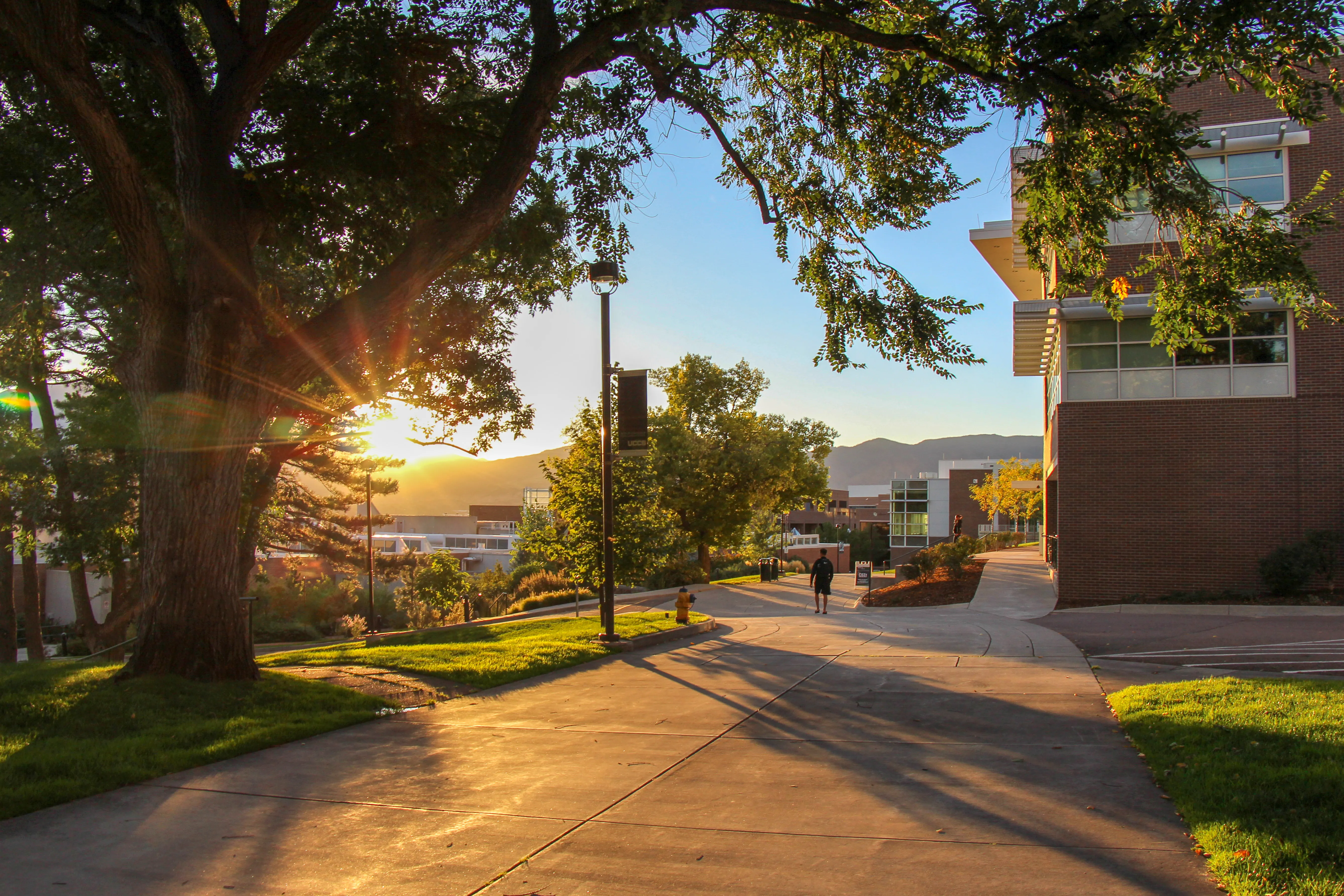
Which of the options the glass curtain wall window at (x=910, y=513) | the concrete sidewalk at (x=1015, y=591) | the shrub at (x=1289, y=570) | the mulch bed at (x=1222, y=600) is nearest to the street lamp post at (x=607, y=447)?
the concrete sidewalk at (x=1015, y=591)

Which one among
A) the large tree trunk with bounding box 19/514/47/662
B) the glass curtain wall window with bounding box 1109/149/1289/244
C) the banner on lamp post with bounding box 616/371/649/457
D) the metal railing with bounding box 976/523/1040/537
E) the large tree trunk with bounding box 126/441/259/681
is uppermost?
the glass curtain wall window with bounding box 1109/149/1289/244

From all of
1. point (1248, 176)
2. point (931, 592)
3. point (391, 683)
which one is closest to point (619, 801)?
point (391, 683)

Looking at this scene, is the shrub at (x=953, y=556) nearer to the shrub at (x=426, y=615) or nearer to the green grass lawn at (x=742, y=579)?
the green grass lawn at (x=742, y=579)

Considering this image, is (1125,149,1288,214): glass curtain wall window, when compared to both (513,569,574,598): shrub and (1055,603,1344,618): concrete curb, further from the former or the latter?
(513,569,574,598): shrub

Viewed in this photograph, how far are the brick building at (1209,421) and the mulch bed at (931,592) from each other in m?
3.40

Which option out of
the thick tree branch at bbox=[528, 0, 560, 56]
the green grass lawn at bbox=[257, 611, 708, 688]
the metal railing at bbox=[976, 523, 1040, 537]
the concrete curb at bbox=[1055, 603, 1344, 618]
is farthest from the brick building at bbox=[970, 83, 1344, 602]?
the metal railing at bbox=[976, 523, 1040, 537]

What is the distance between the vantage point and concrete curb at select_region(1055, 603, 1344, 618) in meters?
18.1

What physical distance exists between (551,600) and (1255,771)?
1068 inches

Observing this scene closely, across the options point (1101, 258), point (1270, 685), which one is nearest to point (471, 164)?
point (1101, 258)

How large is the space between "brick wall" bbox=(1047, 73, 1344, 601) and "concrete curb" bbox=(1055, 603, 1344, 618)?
45.6 inches

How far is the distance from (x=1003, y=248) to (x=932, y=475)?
96.4m

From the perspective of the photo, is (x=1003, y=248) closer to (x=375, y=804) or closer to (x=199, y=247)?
(x=199, y=247)

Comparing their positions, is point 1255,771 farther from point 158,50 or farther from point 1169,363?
point 1169,363

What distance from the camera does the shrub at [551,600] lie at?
3092cm
